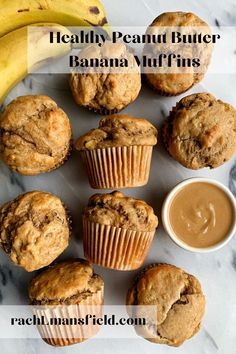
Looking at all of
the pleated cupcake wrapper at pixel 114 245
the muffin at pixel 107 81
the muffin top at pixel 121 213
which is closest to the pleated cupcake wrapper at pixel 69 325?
the pleated cupcake wrapper at pixel 114 245

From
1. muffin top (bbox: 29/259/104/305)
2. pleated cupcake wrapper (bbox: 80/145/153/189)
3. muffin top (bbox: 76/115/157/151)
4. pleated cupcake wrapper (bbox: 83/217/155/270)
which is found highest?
muffin top (bbox: 76/115/157/151)

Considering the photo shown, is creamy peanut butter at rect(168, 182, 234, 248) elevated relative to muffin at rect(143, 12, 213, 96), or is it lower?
lower

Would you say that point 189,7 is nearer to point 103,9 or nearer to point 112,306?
point 103,9

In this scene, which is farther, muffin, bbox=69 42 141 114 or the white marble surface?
the white marble surface

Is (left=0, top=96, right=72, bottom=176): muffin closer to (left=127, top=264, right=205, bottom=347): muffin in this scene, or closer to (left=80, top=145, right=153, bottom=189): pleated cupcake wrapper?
(left=80, top=145, right=153, bottom=189): pleated cupcake wrapper

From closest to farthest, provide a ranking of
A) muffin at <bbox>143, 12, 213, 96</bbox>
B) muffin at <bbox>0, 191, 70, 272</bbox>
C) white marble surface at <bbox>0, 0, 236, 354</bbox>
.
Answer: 1. muffin at <bbox>0, 191, 70, 272</bbox>
2. muffin at <bbox>143, 12, 213, 96</bbox>
3. white marble surface at <bbox>0, 0, 236, 354</bbox>

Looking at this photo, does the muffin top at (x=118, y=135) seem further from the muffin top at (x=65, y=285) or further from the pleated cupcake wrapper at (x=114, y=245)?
the muffin top at (x=65, y=285)

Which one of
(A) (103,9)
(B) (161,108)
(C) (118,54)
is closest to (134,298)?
(B) (161,108)

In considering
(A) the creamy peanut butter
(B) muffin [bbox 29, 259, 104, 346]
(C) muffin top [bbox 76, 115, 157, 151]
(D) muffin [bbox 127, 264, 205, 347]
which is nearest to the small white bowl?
(A) the creamy peanut butter

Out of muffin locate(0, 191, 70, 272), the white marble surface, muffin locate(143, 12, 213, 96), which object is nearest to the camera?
muffin locate(0, 191, 70, 272)
